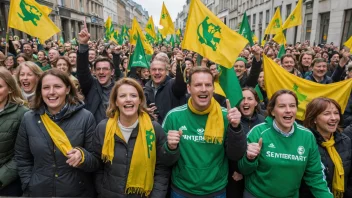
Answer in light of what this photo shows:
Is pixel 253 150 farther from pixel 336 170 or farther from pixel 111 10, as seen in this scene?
pixel 111 10

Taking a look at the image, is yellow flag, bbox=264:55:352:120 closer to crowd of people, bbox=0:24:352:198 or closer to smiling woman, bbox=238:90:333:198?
crowd of people, bbox=0:24:352:198

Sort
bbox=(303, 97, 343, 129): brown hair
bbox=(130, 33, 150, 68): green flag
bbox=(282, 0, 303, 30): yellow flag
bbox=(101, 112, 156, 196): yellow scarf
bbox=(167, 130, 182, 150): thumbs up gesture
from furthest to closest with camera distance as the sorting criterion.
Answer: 1. bbox=(282, 0, 303, 30): yellow flag
2. bbox=(130, 33, 150, 68): green flag
3. bbox=(303, 97, 343, 129): brown hair
4. bbox=(101, 112, 156, 196): yellow scarf
5. bbox=(167, 130, 182, 150): thumbs up gesture

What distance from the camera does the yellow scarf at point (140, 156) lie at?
2432mm

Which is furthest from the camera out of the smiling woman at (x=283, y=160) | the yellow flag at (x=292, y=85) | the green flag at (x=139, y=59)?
the green flag at (x=139, y=59)

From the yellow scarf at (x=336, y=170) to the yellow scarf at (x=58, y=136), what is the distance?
265cm

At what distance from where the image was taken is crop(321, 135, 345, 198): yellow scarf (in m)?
2.75

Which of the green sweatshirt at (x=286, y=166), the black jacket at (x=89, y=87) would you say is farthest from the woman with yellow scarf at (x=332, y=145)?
the black jacket at (x=89, y=87)

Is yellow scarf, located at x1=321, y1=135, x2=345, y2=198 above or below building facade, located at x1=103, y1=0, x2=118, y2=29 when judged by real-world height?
below

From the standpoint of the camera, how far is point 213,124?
8.48 ft

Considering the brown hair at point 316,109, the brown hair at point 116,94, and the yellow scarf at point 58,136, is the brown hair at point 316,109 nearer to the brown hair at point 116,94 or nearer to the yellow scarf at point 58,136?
the brown hair at point 116,94

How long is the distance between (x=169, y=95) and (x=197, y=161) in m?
1.77

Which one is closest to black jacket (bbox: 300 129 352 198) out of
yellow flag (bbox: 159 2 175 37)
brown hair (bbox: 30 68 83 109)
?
brown hair (bbox: 30 68 83 109)

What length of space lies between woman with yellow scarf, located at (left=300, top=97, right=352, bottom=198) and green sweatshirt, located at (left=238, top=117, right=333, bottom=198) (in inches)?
8.6

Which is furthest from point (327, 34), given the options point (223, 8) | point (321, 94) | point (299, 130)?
point (223, 8)
